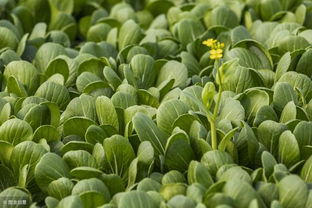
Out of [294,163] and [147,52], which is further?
[147,52]

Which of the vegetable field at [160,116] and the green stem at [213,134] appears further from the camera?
the green stem at [213,134]

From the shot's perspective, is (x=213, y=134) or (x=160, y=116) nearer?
(x=213, y=134)

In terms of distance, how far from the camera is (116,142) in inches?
85.8

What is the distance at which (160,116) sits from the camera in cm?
231

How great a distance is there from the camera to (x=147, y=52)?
3004mm

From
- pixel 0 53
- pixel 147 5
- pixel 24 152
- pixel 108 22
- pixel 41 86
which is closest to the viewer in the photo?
pixel 24 152

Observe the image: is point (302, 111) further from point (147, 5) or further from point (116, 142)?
point (147, 5)

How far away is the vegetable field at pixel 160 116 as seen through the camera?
1.99 metres

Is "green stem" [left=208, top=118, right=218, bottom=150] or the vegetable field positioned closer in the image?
the vegetable field

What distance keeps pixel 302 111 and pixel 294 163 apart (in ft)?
0.82

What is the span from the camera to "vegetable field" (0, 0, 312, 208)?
1.99 m

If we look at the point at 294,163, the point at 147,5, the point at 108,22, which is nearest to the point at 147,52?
the point at 108,22

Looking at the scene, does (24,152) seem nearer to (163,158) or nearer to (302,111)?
(163,158)

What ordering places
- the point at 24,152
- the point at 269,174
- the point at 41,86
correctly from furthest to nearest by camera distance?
the point at 41,86
the point at 24,152
the point at 269,174
